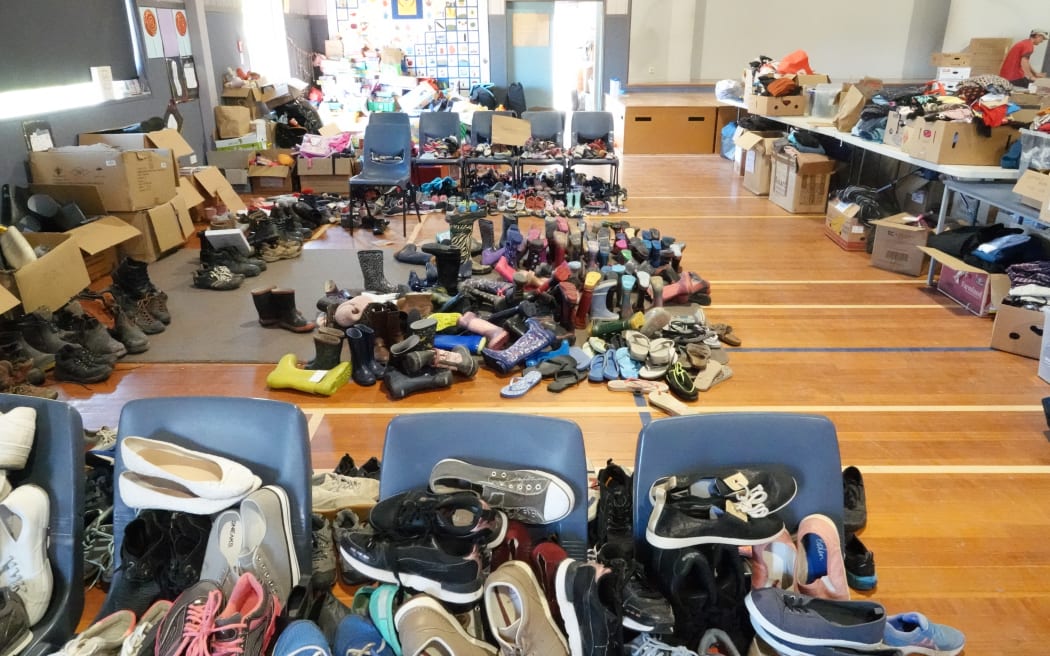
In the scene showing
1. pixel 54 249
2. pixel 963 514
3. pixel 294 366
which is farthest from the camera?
pixel 54 249

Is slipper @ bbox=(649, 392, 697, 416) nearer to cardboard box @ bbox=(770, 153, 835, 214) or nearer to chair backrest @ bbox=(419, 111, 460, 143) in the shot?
cardboard box @ bbox=(770, 153, 835, 214)

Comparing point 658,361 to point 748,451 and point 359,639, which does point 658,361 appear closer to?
point 748,451

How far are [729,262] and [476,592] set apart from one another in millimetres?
4200

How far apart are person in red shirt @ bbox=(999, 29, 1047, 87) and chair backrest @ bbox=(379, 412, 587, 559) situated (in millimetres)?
9844

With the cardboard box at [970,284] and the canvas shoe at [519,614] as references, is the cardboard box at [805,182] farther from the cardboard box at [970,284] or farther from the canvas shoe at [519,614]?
the canvas shoe at [519,614]

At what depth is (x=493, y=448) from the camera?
1.63m

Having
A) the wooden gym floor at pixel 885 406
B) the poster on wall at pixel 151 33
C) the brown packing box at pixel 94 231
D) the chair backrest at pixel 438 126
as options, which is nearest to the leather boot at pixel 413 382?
the wooden gym floor at pixel 885 406

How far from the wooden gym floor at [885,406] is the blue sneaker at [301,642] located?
22.3 inches

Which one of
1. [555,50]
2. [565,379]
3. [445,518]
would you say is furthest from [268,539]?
[555,50]

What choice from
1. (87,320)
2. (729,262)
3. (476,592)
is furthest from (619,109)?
(476,592)

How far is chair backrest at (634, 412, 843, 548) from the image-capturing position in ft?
5.27

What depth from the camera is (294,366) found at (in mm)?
3441

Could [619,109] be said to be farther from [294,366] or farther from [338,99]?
[294,366]

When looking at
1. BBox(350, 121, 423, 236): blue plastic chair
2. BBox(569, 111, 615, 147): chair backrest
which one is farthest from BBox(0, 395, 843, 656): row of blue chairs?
BBox(569, 111, 615, 147): chair backrest
